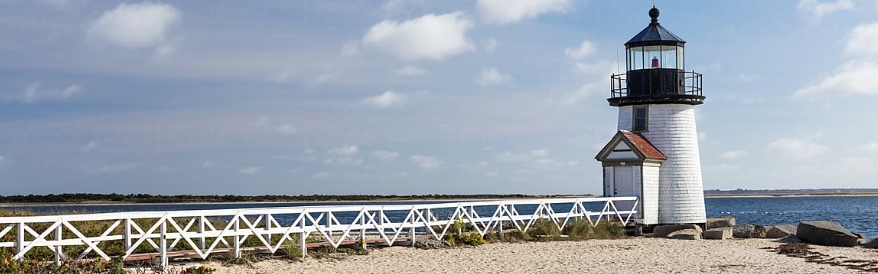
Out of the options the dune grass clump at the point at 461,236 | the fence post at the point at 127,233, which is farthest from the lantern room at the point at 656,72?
the fence post at the point at 127,233

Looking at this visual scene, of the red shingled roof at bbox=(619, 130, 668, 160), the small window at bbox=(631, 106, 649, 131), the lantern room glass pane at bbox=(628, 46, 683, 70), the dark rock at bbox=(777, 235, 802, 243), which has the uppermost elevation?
the lantern room glass pane at bbox=(628, 46, 683, 70)

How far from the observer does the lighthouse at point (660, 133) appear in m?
26.2

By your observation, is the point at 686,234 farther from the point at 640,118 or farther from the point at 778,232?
the point at 640,118

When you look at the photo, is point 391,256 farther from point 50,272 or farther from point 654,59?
point 654,59

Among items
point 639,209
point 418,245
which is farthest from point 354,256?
point 639,209

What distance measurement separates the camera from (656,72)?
26.4 m

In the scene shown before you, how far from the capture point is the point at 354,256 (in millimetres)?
17969

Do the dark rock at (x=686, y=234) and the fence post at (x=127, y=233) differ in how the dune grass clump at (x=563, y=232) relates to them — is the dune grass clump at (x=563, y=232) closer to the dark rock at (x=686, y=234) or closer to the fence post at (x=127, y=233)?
the dark rock at (x=686, y=234)

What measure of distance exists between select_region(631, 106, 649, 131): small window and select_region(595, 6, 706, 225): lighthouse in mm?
27

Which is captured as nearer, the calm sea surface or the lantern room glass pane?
the lantern room glass pane

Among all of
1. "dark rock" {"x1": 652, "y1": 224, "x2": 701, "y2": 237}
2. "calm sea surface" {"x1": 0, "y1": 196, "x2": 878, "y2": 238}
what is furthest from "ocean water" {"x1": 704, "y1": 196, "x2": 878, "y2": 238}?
"dark rock" {"x1": 652, "y1": 224, "x2": 701, "y2": 237}

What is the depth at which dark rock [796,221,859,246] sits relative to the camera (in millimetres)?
23033

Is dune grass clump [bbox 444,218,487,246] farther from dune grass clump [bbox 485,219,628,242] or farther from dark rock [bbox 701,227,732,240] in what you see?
dark rock [bbox 701,227,732,240]

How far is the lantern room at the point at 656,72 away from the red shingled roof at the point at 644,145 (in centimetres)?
99
